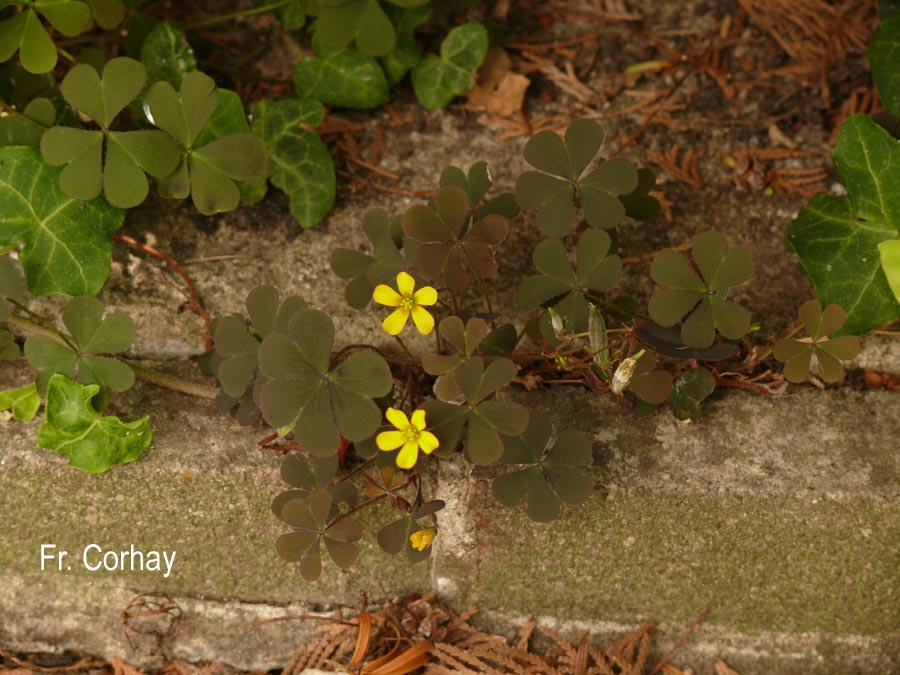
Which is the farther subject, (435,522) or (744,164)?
(744,164)

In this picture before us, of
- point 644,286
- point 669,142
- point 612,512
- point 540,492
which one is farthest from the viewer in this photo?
point 669,142

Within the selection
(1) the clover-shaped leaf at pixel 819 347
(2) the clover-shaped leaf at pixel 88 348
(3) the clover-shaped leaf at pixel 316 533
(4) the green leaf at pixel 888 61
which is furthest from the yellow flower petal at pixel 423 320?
(4) the green leaf at pixel 888 61

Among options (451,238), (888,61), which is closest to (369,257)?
(451,238)

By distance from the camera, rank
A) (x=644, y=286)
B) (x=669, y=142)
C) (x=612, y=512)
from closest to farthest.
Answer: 1. (x=612, y=512)
2. (x=644, y=286)
3. (x=669, y=142)

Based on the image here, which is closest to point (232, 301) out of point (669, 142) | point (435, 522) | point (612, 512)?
point (435, 522)

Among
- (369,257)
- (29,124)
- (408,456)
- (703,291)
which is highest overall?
(29,124)

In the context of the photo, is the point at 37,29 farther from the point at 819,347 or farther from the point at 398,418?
the point at 819,347

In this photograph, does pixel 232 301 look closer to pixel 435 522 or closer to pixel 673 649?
pixel 435 522
